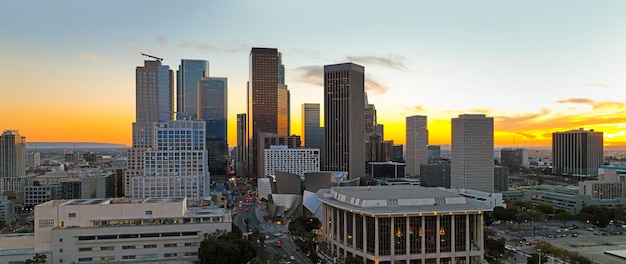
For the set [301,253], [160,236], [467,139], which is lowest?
[301,253]

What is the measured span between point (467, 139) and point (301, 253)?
378 feet

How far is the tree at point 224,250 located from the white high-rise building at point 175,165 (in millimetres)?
57522

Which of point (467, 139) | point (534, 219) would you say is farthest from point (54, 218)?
point (467, 139)

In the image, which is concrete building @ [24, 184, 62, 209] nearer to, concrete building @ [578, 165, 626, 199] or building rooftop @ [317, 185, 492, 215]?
building rooftop @ [317, 185, 492, 215]

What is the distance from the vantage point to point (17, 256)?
210ft

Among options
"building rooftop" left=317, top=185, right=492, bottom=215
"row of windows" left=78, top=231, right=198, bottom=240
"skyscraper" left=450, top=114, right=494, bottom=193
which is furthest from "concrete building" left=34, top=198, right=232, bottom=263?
"skyscraper" left=450, top=114, right=494, bottom=193

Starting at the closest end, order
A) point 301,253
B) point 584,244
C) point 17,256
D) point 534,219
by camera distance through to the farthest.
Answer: point 17,256 → point 301,253 → point 584,244 → point 534,219

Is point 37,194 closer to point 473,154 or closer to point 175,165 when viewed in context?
point 175,165

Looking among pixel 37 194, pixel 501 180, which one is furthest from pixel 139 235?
pixel 501 180

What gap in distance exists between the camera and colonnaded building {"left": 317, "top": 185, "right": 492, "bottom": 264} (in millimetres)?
68375

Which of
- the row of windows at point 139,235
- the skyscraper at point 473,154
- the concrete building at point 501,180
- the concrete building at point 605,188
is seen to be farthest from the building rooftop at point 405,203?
the concrete building at point 501,180

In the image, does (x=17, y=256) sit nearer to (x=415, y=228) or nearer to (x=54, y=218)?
(x=54, y=218)

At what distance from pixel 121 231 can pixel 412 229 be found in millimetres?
41973

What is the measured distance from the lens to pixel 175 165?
12394 centimetres
